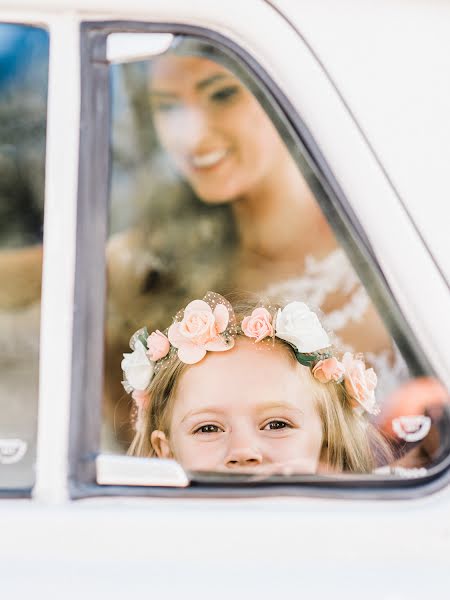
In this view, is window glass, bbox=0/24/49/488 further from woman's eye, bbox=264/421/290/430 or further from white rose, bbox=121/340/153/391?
woman's eye, bbox=264/421/290/430

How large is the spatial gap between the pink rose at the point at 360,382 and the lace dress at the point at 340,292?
24mm

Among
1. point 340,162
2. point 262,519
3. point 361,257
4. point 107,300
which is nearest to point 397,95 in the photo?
point 340,162

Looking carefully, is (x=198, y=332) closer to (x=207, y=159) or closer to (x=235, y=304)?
(x=235, y=304)

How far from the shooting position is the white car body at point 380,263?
1129 millimetres

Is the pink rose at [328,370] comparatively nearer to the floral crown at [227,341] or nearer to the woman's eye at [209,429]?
the floral crown at [227,341]

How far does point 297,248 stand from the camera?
1.39 meters

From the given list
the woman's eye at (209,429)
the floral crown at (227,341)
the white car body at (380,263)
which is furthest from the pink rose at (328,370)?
the white car body at (380,263)

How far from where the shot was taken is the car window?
1260mm

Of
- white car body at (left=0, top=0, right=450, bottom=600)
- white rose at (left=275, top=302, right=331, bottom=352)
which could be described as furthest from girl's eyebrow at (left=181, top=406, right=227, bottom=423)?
white car body at (left=0, top=0, right=450, bottom=600)

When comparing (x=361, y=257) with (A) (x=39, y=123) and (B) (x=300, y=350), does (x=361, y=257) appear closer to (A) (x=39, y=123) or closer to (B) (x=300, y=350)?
(B) (x=300, y=350)

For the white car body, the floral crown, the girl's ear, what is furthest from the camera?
the floral crown

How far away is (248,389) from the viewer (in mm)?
1515

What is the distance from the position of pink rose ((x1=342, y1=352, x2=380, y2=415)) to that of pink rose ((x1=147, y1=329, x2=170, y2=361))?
0.37 metres

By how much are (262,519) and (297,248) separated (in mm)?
490
